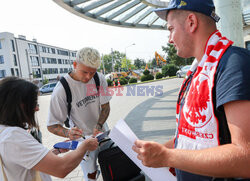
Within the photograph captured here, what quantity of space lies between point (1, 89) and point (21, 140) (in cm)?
42

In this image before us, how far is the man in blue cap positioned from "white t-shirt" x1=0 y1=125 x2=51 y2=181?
2.64ft

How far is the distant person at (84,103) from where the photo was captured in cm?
233

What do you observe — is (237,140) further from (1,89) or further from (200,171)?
(1,89)

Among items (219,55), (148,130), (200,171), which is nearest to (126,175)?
(200,171)

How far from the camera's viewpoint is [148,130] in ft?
18.0

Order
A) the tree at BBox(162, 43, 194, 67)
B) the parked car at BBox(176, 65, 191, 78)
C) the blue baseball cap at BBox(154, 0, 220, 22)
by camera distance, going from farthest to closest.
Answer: the tree at BBox(162, 43, 194, 67)
the parked car at BBox(176, 65, 191, 78)
the blue baseball cap at BBox(154, 0, 220, 22)

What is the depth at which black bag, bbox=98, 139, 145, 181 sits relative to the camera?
6.69 feet

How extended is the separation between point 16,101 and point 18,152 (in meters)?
0.38

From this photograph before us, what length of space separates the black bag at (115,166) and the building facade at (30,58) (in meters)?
36.2

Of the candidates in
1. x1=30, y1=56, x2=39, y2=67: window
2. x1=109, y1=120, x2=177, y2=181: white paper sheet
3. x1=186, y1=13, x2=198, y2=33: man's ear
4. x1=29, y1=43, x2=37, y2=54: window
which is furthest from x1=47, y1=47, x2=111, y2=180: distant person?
x1=29, y1=43, x2=37, y2=54: window

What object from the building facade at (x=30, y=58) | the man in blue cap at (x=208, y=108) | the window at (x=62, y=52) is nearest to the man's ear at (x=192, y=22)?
the man in blue cap at (x=208, y=108)

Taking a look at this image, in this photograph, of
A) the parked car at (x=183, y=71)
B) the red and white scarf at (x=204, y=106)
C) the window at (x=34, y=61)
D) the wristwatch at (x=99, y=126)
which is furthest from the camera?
the window at (x=34, y=61)

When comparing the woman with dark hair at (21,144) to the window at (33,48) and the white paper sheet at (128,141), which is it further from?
the window at (33,48)

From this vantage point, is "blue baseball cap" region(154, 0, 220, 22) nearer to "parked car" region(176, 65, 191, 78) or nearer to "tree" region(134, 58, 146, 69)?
"parked car" region(176, 65, 191, 78)
